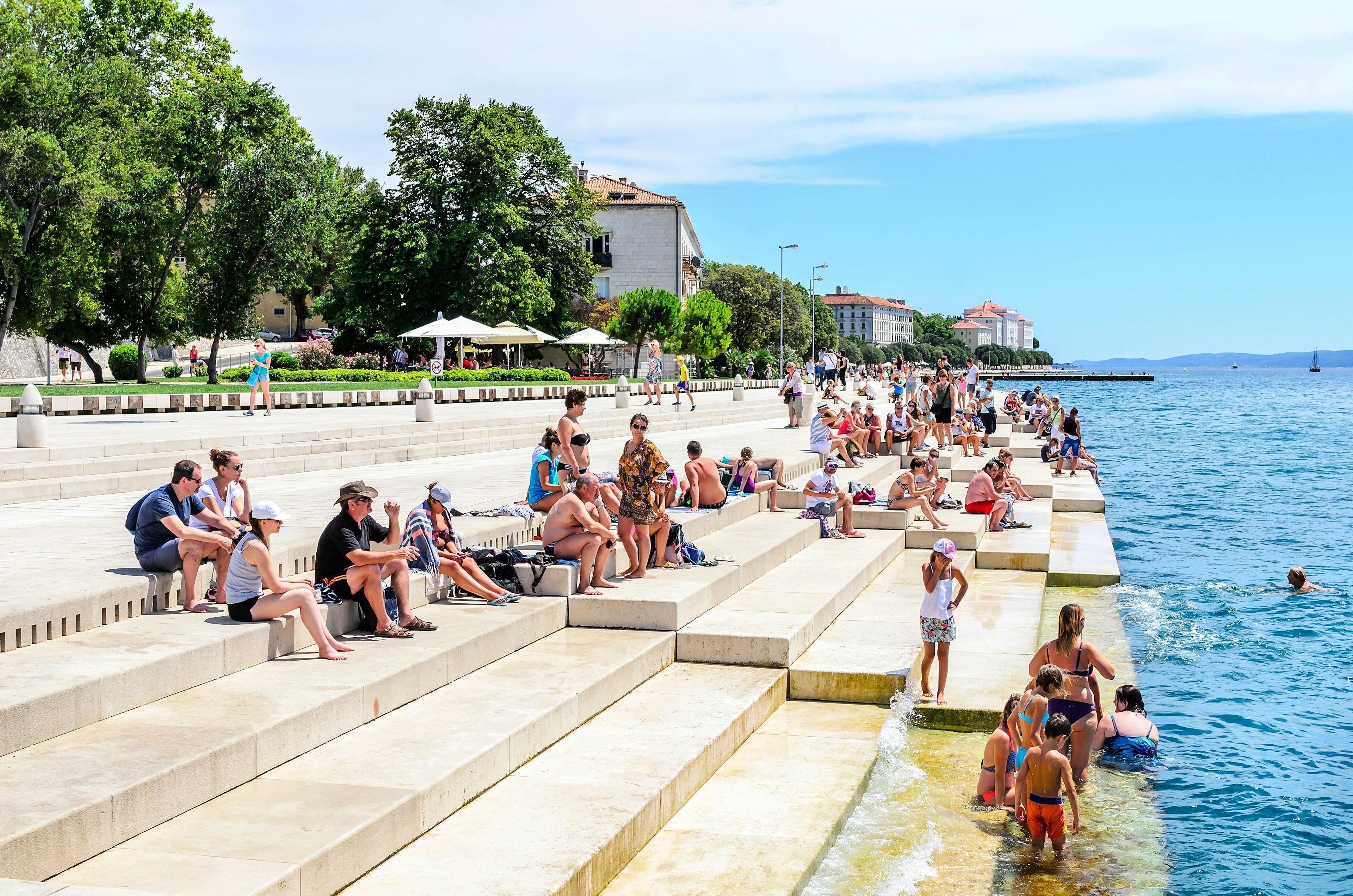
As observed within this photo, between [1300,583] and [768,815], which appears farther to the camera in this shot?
[1300,583]

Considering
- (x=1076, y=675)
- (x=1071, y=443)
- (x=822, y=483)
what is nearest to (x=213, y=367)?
(x=1071, y=443)

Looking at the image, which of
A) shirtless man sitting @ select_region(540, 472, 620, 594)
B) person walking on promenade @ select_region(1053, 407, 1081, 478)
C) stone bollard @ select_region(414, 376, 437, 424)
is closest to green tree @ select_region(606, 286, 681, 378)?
person walking on promenade @ select_region(1053, 407, 1081, 478)

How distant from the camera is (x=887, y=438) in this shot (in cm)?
2341

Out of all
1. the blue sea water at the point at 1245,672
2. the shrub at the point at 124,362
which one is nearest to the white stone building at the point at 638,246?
the shrub at the point at 124,362

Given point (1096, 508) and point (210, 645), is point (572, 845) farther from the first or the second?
point (1096, 508)

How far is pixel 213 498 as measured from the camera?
773 centimetres

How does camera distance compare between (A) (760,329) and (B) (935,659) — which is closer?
(B) (935,659)

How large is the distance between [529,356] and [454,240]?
11.1 meters

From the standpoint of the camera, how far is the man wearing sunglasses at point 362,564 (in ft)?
24.2

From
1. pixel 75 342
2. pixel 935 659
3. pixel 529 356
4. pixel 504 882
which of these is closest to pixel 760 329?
pixel 529 356

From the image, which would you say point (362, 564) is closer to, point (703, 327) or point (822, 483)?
point (822, 483)

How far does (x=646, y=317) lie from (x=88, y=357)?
2512 cm

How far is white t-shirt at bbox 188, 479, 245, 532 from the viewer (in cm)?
765

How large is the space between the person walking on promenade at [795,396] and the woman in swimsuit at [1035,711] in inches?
747
